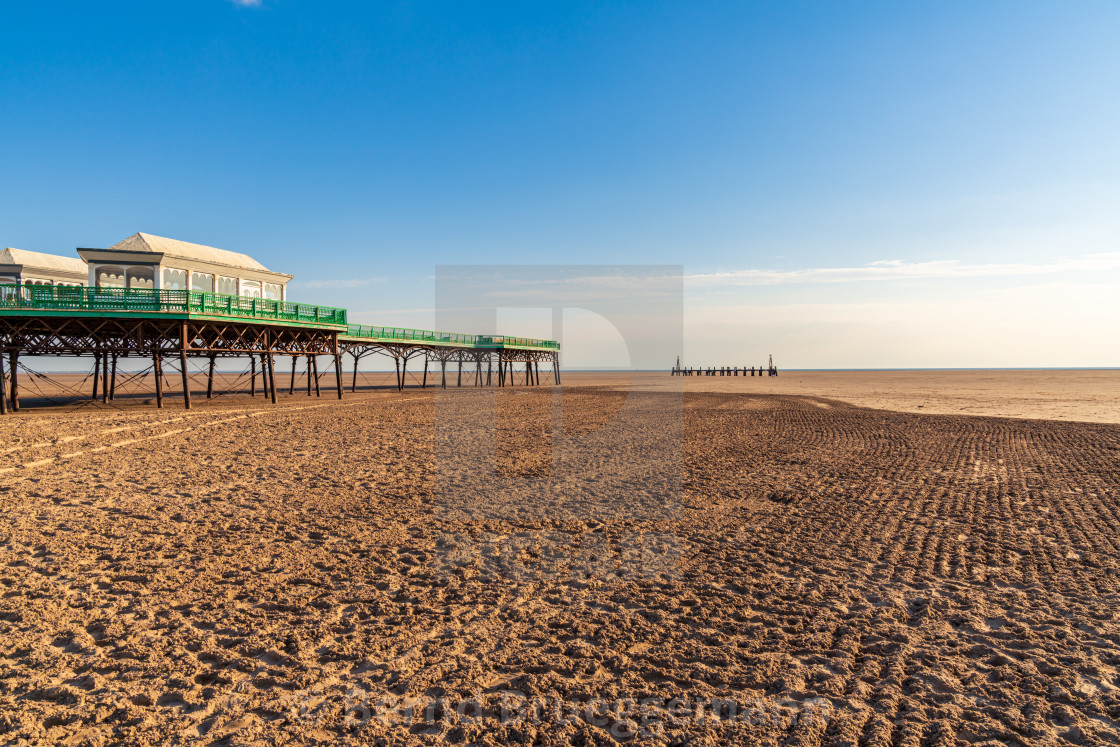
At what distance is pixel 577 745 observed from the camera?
3.50 meters

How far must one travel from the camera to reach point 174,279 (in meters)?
24.6

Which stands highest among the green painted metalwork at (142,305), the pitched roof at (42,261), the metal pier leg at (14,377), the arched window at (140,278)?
the pitched roof at (42,261)

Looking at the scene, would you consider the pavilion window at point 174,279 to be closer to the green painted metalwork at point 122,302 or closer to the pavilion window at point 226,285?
the pavilion window at point 226,285

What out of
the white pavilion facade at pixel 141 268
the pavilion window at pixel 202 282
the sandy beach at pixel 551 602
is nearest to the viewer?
the sandy beach at pixel 551 602

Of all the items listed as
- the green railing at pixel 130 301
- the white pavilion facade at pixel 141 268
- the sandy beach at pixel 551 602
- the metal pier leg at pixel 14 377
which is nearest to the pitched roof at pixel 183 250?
the white pavilion facade at pixel 141 268

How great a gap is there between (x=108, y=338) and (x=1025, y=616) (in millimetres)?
31091

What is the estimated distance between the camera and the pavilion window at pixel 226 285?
86.8ft

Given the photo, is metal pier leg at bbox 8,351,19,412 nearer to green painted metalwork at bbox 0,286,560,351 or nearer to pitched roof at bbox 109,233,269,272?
green painted metalwork at bbox 0,286,560,351

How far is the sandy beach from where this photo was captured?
3754mm

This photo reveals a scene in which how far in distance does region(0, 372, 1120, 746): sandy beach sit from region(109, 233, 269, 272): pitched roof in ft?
50.4

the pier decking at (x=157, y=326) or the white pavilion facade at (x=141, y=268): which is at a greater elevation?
the white pavilion facade at (x=141, y=268)

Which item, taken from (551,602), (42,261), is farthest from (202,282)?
(551,602)

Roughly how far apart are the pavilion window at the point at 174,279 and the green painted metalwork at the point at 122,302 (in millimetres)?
2673

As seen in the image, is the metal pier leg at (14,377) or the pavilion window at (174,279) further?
the pavilion window at (174,279)
